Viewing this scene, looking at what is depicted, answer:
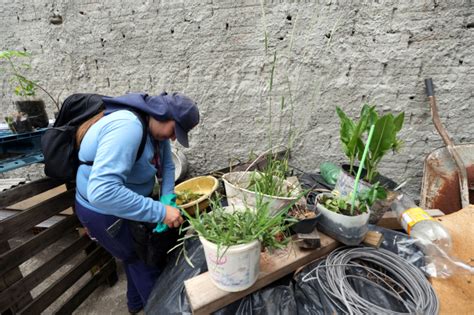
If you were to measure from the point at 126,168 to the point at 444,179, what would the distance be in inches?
104

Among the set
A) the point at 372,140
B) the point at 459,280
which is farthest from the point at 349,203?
the point at 459,280

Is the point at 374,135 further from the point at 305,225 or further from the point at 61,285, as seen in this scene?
the point at 61,285

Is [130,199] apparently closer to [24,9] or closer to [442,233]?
[442,233]

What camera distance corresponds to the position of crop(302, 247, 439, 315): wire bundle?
954 mm

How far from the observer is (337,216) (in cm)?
114

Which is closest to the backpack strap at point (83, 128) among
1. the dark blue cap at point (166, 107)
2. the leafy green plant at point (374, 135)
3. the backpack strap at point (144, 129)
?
the dark blue cap at point (166, 107)

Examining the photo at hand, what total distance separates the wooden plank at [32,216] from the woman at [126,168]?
37 cm

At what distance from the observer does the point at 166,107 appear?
1304 mm

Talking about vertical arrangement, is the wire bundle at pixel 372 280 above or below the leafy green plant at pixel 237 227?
below

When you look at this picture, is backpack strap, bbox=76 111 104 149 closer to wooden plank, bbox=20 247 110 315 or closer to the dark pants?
the dark pants

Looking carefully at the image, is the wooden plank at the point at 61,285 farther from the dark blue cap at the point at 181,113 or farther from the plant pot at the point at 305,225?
the plant pot at the point at 305,225

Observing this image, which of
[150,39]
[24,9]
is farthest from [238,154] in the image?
[24,9]

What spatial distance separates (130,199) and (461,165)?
2624mm

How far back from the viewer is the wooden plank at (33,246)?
1.44m
